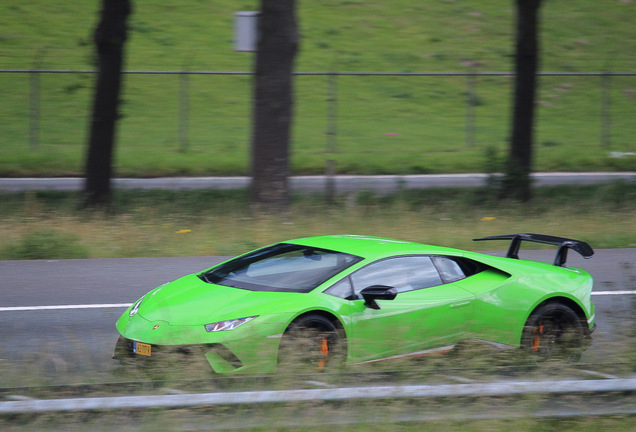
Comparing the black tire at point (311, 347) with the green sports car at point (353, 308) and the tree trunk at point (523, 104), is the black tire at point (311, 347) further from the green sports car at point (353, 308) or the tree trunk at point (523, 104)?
the tree trunk at point (523, 104)

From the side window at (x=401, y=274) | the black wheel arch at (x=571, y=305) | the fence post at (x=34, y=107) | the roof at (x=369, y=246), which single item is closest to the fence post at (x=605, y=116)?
the fence post at (x=34, y=107)

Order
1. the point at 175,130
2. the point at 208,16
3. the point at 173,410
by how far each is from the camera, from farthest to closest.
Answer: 1. the point at 208,16
2. the point at 175,130
3. the point at 173,410

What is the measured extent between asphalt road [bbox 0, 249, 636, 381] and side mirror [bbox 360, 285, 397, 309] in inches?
58.4

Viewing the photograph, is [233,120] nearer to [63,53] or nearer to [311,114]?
[311,114]

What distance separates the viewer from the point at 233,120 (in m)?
22.3

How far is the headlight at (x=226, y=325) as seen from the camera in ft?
18.5

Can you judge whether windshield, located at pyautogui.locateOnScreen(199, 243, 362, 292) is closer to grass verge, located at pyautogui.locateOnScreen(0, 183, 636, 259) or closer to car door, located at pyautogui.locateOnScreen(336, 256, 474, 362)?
car door, located at pyautogui.locateOnScreen(336, 256, 474, 362)

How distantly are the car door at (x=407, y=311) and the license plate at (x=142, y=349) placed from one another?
4.81 ft

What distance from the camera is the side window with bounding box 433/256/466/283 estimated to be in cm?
654

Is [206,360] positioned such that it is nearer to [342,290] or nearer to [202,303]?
[202,303]

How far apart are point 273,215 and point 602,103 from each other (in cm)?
1483

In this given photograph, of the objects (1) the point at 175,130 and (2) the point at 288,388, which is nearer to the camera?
(2) the point at 288,388

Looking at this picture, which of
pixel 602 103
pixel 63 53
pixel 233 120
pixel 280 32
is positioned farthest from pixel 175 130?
pixel 602 103

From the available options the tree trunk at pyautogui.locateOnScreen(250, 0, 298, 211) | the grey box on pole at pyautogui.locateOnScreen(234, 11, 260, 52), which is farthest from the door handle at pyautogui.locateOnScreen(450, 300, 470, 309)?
the grey box on pole at pyautogui.locateOnScreen(234, 11, 260, 52)
